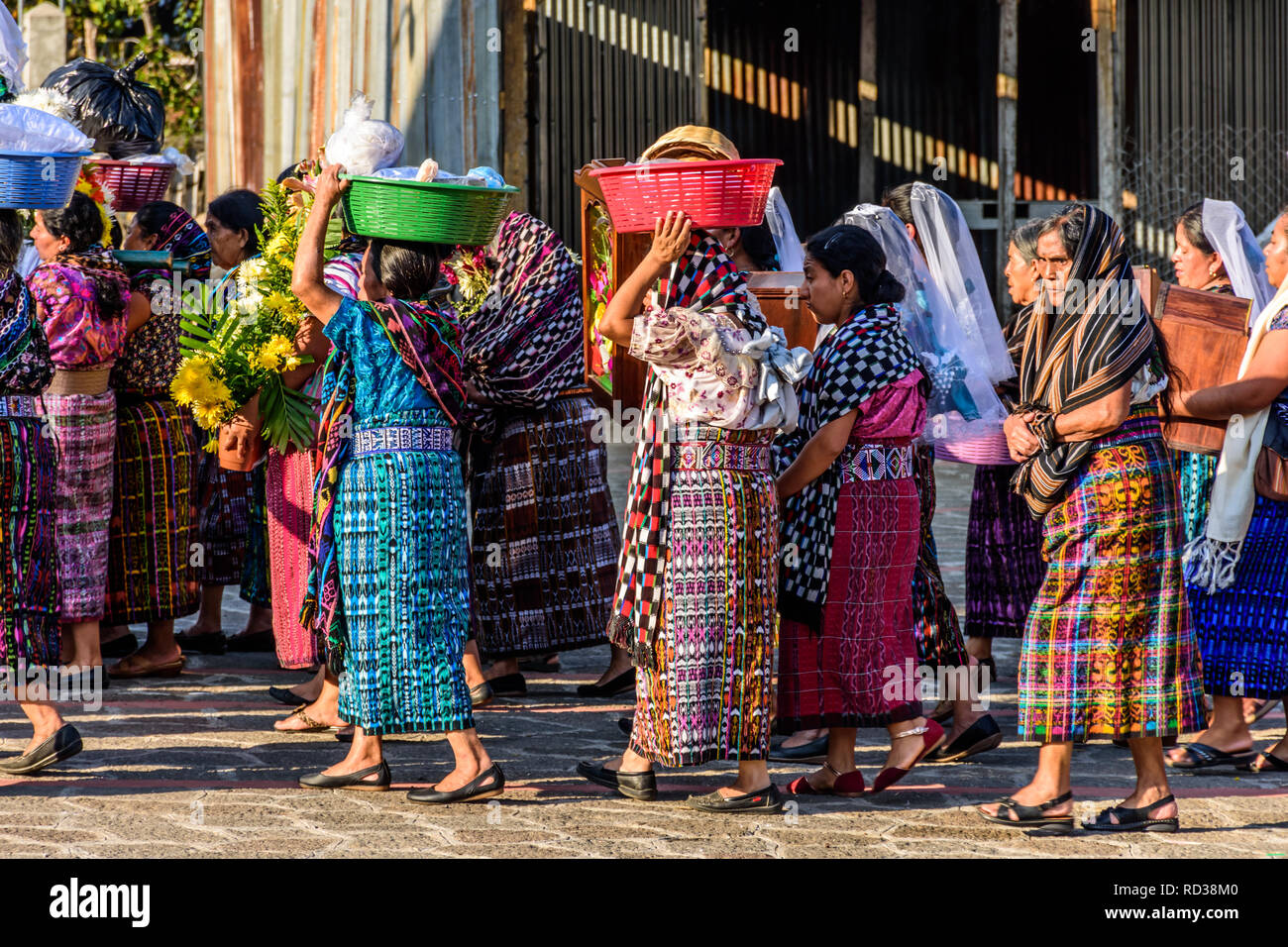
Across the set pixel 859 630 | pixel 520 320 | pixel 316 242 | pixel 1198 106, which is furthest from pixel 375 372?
pixel 1198 106

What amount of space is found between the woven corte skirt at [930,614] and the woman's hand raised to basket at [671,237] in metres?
1.38

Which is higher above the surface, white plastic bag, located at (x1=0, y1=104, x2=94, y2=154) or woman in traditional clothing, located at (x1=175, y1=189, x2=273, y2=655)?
white plastic bag, located at (x1=0, y1=104, x2=94, y2=154)

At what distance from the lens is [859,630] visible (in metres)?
5.14

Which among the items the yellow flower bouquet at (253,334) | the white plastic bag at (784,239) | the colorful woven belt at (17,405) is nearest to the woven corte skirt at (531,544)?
the yellow flower bouquet at (253,334)

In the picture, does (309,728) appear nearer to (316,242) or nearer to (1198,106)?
(316,242)

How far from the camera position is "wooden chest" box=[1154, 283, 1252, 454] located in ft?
18.6

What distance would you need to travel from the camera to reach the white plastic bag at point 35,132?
17.7ft

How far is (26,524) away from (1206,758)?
4.10 metres

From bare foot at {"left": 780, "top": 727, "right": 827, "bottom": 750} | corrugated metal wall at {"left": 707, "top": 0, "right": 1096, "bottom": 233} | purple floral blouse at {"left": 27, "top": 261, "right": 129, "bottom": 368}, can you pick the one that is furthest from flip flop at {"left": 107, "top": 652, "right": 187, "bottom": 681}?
corrugated metal wall at {"left": 707, "top": 0, "right": 1096, "bottom": 233}

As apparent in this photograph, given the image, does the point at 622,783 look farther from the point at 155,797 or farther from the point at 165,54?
the point at 165,54

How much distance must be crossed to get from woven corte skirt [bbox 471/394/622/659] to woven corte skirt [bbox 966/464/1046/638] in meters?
1.55

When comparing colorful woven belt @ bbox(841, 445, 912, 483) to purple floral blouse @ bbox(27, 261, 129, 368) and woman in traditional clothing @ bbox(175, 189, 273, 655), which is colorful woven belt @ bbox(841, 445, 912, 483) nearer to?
purple floral blouse @ bbox(27, 261, 129, 368)

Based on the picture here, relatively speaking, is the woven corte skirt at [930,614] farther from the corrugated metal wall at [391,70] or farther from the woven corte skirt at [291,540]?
the corrugated metal wall at [391,70]

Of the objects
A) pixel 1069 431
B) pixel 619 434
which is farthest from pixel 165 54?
pixel 1069 431
